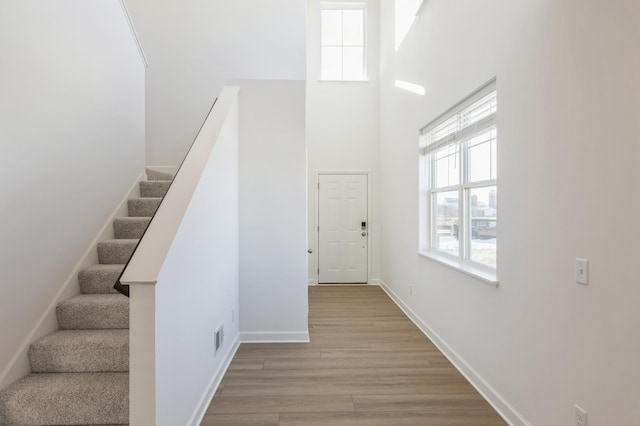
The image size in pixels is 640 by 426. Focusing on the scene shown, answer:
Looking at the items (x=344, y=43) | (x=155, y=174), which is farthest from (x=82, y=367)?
(x=344, y=43)

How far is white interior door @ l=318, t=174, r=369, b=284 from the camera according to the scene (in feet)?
19.4

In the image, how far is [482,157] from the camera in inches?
104

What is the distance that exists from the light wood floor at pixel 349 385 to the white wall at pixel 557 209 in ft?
0.88

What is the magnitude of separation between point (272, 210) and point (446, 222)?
1.77 m

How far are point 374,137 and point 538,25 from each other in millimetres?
4057

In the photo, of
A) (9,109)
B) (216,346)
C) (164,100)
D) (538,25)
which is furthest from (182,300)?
(164,100)

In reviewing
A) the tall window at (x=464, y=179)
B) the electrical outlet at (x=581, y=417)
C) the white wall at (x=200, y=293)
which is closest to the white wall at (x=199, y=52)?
the white wall at (x=200, y=293)

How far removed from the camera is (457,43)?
9.12ft

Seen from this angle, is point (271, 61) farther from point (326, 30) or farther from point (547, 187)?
point (547, 187)

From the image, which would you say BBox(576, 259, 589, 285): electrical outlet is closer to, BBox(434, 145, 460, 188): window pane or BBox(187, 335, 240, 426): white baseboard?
BBox(434, 145, 460, 188): window pane

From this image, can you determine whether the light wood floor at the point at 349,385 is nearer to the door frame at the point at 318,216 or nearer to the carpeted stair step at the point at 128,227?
the carpeted stair step at the point at 128,227

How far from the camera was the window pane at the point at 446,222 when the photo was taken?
316 cm

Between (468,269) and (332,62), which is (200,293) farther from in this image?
(332,62)

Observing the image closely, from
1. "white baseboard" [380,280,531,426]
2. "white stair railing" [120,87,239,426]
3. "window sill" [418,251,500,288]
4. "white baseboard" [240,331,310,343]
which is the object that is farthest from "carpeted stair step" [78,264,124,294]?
"white baseboard" [380,280,531,426]
